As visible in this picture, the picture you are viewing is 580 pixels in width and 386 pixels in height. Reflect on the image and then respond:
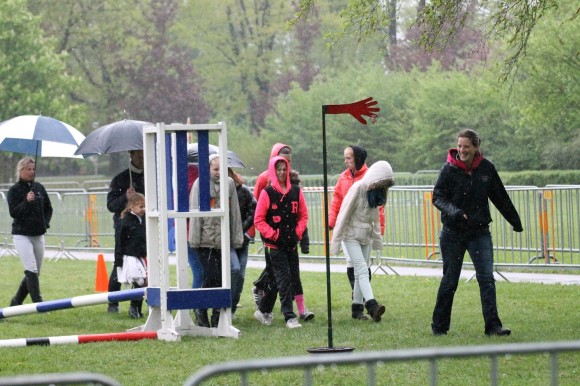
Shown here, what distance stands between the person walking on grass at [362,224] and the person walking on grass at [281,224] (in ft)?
1.53

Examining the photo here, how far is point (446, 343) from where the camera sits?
10031 mm

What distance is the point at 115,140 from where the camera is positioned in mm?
12797

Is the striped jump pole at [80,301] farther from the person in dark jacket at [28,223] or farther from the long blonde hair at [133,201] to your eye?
the person in dark jacket at [28,223]

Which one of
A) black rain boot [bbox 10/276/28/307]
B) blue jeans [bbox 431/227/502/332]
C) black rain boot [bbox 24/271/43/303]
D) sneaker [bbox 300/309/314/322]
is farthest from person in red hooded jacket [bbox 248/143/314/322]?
black rain boot [bbox 10/276/28/307]

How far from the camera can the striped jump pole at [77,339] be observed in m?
10.3

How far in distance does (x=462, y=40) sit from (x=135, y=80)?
16267mm

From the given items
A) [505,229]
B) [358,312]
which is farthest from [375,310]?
[505,229]

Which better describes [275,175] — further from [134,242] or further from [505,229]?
[505,229]

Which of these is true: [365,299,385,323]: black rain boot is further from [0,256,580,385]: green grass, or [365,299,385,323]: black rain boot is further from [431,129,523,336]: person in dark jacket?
[431,129,523,336]: person in dark jacket

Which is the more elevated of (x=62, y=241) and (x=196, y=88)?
(x=196, y=88)

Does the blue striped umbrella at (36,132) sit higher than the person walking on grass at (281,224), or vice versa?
the blue striped umbrella at (36,132)

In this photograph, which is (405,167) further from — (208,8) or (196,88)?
(208,8)

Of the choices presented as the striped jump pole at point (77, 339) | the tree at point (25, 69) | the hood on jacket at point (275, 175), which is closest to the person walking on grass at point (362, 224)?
the hood on jacket at point (275, 175)

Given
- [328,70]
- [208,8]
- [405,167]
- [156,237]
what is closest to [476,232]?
[156,237]
